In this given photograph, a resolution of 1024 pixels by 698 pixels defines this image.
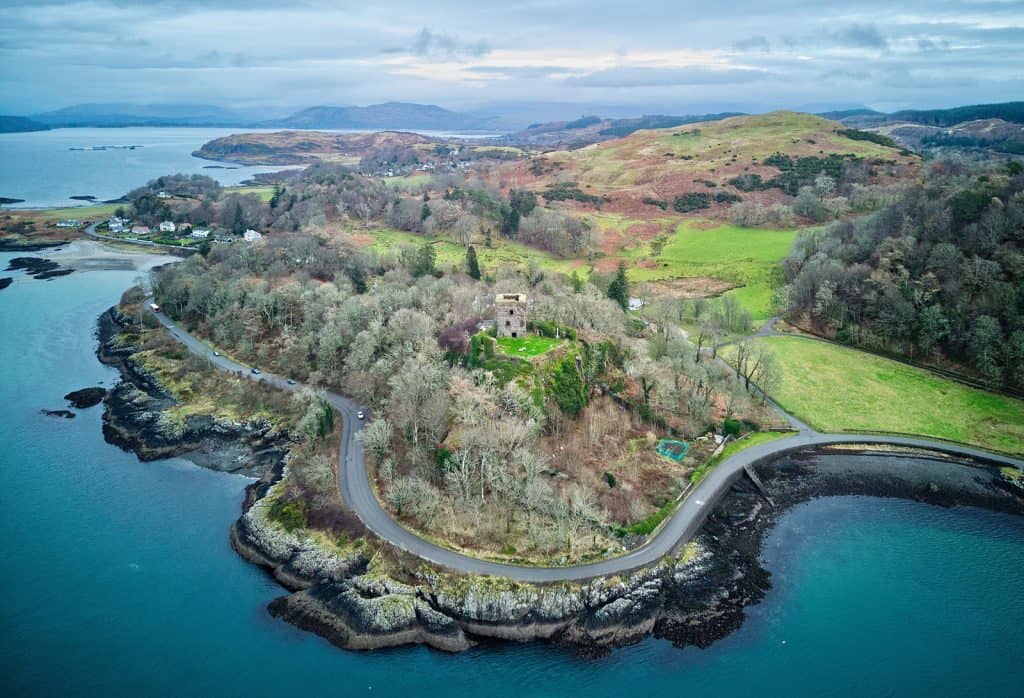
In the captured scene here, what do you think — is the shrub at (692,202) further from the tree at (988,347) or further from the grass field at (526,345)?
the grass field at (526,345)

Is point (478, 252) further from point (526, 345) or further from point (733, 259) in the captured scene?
point (526, 345)

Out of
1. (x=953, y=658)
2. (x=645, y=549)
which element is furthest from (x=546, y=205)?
(x=953, y=658)

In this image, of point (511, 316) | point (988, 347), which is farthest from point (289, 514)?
point (988, 347)

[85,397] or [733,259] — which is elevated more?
[733,259]

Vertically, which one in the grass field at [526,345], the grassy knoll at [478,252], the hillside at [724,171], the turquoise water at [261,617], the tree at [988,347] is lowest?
the turquoise water at [261,617]

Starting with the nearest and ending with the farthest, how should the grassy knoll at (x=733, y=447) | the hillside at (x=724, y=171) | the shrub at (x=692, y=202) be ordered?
the grassy knoll at (x=733, y=447) < the shrub at (x=692, y=202) < the hillside at (x=724, y=171)

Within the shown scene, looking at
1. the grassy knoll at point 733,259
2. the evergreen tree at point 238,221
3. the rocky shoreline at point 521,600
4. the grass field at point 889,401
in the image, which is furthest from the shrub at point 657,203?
the rocky shoreline at point 521,600
